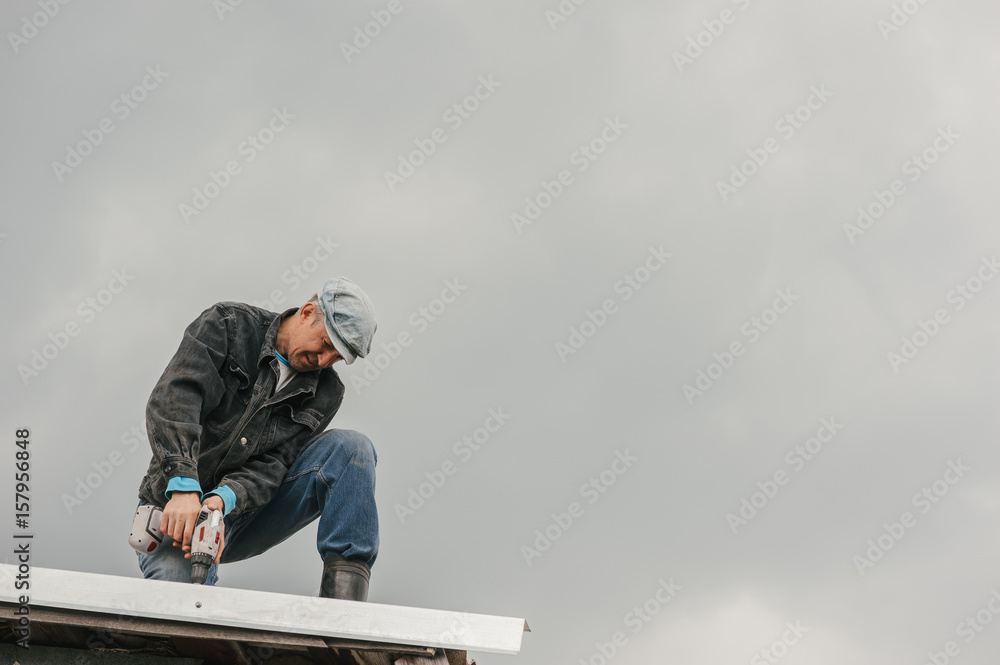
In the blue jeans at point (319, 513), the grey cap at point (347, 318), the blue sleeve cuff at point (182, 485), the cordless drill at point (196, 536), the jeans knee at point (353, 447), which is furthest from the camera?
the grey cap at point (347, 318)

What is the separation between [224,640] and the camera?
325cm

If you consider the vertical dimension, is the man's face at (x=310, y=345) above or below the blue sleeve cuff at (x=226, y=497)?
above

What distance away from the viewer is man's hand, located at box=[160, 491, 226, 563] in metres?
3.83

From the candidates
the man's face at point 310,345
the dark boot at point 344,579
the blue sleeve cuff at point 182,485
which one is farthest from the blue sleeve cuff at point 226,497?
the man's face at point 310,345

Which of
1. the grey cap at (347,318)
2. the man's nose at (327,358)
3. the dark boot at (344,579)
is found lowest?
the dark boot at (344,579)

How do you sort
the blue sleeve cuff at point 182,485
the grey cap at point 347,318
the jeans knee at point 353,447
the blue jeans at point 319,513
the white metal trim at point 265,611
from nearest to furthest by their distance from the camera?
the white metal trim at point 265,611
the blue sleeve cuff at point 182,485
the blue jeans at point 319,513
the jeans knee at point 353,447
the grey cap at point 347,318

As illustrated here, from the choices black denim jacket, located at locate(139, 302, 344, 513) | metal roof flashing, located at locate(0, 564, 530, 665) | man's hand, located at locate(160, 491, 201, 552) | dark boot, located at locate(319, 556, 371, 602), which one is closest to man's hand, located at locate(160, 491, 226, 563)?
man's hand, located at locate(160, 491, 201, 552)

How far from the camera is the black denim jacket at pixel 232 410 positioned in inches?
161

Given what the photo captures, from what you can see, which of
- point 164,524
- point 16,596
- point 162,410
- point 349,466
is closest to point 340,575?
point 349,466

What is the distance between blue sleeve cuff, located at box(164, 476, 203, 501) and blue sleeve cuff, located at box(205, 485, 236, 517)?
121 mm

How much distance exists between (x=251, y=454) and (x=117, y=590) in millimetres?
1217

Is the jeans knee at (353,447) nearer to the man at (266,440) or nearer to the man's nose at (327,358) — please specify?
the man at (266,440)

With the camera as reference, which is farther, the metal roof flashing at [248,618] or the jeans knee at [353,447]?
the jeans knee at [353,447]

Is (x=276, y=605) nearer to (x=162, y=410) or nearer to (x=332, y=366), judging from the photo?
(x=162, y=410)
